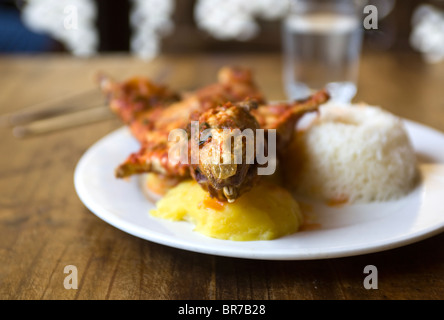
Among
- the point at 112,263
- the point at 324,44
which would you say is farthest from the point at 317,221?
the point at 324,44

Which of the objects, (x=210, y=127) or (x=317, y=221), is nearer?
(x=210, y=127)

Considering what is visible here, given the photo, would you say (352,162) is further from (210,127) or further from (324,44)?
(324,44)

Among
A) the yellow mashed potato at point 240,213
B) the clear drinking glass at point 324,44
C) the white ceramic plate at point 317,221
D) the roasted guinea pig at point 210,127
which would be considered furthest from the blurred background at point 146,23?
the yellow mashed potato at point 240,213

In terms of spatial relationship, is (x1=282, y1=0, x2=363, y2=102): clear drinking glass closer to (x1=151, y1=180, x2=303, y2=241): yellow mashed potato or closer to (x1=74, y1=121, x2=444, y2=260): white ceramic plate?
(x1=74, y1=121, x2=444, y2=260): white ceramic plate

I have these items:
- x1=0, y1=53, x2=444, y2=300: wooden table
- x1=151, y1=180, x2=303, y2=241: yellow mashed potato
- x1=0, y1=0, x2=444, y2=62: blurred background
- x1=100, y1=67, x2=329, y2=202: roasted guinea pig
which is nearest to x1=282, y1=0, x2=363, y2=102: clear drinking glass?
x1=100, y1=67, x2=329, y2=202: roasted guinea pig

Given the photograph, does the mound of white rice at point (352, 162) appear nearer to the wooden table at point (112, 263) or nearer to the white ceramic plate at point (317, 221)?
the white ceramic plate at point (317, 221)
